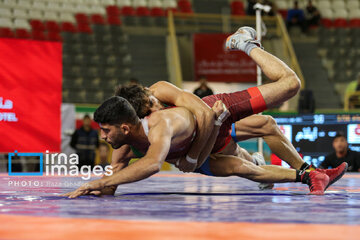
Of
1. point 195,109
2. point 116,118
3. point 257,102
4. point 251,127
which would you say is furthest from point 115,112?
point 251,127

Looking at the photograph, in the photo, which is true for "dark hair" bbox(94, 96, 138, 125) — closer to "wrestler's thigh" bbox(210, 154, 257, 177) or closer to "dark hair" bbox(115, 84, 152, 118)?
"dark hair" bbox(115, 84, 152, 118)

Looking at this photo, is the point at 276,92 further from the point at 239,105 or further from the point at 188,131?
the point at 188,131

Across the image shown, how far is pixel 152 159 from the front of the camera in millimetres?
3115

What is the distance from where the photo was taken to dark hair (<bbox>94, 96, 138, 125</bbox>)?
3262 millimetres

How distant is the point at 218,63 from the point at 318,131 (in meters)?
5.33

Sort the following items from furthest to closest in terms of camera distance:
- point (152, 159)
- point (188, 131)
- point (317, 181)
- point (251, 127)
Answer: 1. point (251, 127)
2. point (317, 181)
3. point (188, 131)
4. point (152, 159)

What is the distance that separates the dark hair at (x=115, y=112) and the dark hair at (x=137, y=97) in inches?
7.8

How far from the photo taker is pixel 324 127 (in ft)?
26.1

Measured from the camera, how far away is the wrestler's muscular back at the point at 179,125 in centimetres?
334

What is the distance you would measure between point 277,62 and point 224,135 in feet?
1.85

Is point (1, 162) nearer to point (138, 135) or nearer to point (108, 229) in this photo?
point (138, 135)

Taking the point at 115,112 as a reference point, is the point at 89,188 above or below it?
below

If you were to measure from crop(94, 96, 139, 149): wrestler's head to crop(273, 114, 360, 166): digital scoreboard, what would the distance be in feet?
15.7

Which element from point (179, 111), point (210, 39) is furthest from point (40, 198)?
point (210, 39)
